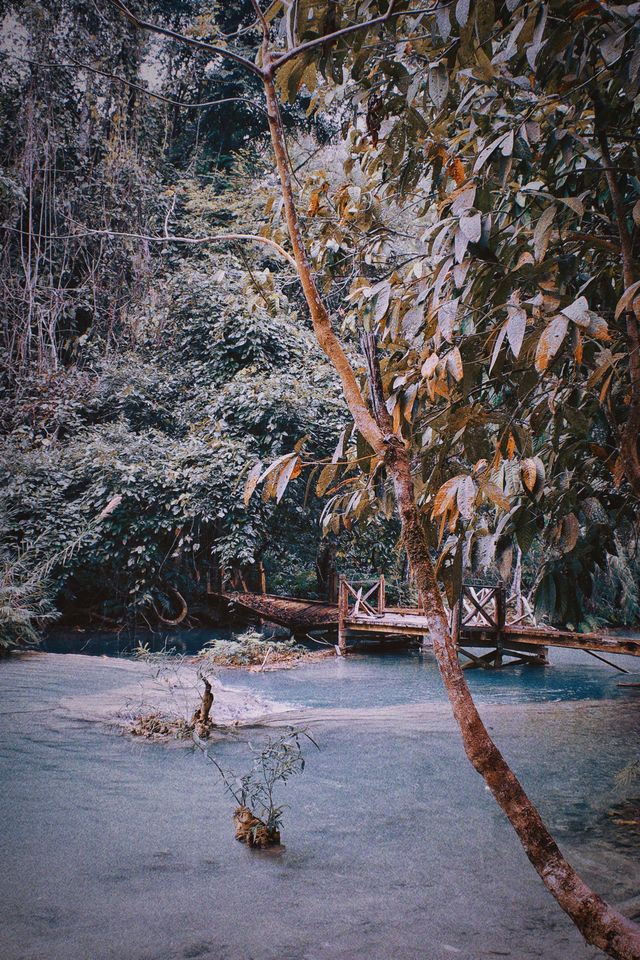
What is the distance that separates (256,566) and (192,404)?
3047mm

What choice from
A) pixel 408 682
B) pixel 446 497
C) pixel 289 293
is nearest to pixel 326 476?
pixel 446 497

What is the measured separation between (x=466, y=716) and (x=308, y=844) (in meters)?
2.16

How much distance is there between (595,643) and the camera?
298 inches

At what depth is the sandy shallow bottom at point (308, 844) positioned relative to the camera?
7.75ft

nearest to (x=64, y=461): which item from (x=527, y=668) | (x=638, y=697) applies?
(x=527, y=668)

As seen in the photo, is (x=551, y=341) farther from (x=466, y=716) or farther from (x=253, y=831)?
(x=253, y=831)

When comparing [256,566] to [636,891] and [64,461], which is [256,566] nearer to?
[64,461]

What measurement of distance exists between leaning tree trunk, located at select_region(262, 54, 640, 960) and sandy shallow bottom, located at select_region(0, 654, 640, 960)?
115 cm

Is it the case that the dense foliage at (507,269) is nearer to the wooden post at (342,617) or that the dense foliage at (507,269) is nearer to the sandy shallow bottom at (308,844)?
the sandy shallow bottom at (308,844)

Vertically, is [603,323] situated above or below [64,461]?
below

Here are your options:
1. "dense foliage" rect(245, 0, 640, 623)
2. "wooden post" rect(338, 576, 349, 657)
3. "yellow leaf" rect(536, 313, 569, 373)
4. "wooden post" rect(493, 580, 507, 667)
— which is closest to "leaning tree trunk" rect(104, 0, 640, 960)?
"dense foliage" rect(245, 0, 640, 623)

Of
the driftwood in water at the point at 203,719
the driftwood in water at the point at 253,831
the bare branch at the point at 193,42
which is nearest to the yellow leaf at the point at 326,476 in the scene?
the bare branch at the point at 193,42

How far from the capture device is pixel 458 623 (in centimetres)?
888

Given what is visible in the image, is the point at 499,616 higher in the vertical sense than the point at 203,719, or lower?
higher
